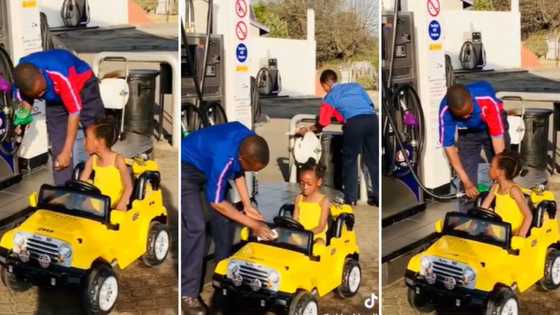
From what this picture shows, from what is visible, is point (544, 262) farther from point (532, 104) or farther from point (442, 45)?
point (442, 45)

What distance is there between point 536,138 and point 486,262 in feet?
2.58

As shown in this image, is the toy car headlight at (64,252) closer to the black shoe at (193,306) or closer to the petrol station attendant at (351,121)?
the black shoe at (193,306)

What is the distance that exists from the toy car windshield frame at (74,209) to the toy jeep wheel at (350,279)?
1.32m

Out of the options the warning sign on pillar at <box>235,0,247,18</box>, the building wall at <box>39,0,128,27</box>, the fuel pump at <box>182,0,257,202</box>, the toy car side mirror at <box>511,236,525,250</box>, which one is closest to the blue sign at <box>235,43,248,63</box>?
the fuel pump at <box>182,0,257,202</box>

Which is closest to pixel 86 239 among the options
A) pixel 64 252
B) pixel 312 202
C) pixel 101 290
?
pixel 64 252

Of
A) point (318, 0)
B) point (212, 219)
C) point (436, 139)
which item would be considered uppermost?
point (318, 0)

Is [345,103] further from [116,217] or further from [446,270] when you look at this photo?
[116,217]

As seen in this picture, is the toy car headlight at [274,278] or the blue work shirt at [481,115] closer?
the toy car headlight at [274,278]

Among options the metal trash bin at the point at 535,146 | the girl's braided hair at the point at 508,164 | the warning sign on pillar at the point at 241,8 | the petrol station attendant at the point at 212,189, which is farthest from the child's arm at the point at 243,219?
the metal trash bin at the point at 535,146

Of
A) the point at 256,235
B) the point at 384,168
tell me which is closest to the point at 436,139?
the point at 384,168

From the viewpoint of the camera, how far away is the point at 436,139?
16.4ft

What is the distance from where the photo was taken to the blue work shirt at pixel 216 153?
14.4 ft

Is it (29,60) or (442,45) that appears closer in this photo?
(29,60)

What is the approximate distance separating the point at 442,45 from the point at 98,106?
1.94 meters
